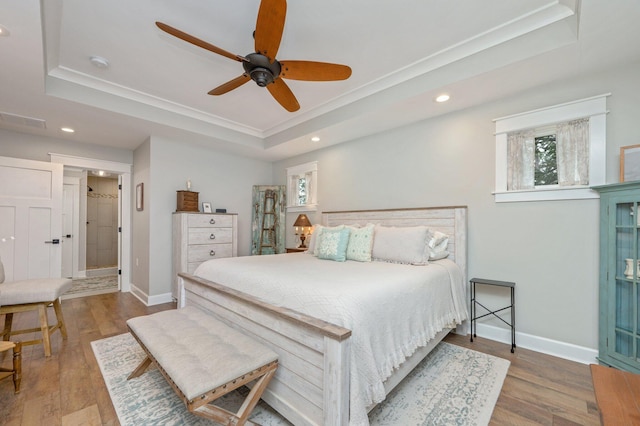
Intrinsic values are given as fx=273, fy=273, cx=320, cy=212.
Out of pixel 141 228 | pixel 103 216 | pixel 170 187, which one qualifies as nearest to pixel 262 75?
pixel 170 187

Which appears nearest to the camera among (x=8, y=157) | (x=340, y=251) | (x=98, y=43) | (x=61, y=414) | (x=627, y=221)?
(x=61, y=414)

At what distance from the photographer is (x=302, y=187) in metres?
5.14

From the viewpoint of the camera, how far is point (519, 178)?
2742mm

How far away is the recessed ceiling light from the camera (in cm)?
258

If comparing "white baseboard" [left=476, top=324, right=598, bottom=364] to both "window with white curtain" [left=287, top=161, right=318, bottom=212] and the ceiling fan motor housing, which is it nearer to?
"window with white curtain" [left=287, top=161, right=318, bottom=212]

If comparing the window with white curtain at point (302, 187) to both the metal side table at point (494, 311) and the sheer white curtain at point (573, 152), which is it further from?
the sheer white curtain at point (573, 152)

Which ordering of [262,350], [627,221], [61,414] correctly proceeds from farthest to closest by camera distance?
[627,221] < [61,414] < [262,350]

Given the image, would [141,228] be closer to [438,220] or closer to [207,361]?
[207,361]

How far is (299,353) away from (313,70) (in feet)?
6.23

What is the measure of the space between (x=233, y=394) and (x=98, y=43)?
122 inches

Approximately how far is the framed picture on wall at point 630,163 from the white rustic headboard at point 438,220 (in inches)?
47.3

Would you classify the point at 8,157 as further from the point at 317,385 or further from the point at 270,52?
the point at 317,385

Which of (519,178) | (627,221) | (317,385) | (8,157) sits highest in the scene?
(8,157)

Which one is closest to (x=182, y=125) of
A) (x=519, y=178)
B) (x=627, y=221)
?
(x=519, y=178)
